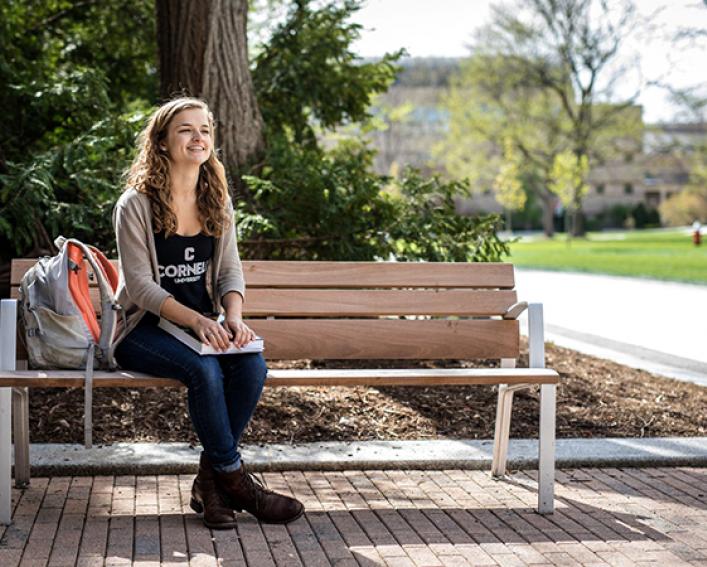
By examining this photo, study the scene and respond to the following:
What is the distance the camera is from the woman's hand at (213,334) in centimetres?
399

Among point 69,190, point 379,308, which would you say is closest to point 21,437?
point 379,308

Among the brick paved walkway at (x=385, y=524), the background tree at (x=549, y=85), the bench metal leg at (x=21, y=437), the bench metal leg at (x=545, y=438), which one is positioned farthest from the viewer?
the background tree at (x=549, y=85)

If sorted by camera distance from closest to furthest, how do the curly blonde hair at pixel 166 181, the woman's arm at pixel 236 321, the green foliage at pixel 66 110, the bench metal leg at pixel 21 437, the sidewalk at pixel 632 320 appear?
the woman's arm at pixel 236 321
the curly blonde hair at pixel 166 181
the bench metal leg at pixel 21 437
the green foliage at pixel 66 110
the sidewalk at pixel 632 320

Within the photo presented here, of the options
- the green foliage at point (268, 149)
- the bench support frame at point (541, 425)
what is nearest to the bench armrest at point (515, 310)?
the bench support frame at point (541, 425)

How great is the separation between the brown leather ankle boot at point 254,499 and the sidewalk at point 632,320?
1.80 m

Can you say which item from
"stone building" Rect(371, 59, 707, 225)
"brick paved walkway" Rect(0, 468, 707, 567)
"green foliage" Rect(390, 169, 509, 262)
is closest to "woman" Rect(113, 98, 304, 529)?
"brick paved walkway" Rect(0, 468, 707, 567)

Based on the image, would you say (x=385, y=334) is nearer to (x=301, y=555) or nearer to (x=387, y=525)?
(x=387, y=525)

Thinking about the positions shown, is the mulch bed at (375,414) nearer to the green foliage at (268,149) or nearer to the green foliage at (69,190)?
the green foliage at (69,190)

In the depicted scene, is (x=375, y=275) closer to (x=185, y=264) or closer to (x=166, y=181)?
(x=185, y=264)

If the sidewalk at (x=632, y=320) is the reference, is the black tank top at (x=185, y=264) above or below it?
above

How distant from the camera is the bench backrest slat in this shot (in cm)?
493

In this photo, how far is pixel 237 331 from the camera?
408 centimetres

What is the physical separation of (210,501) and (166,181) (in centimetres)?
124

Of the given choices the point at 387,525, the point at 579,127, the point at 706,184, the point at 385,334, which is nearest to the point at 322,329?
the point at 385,334
